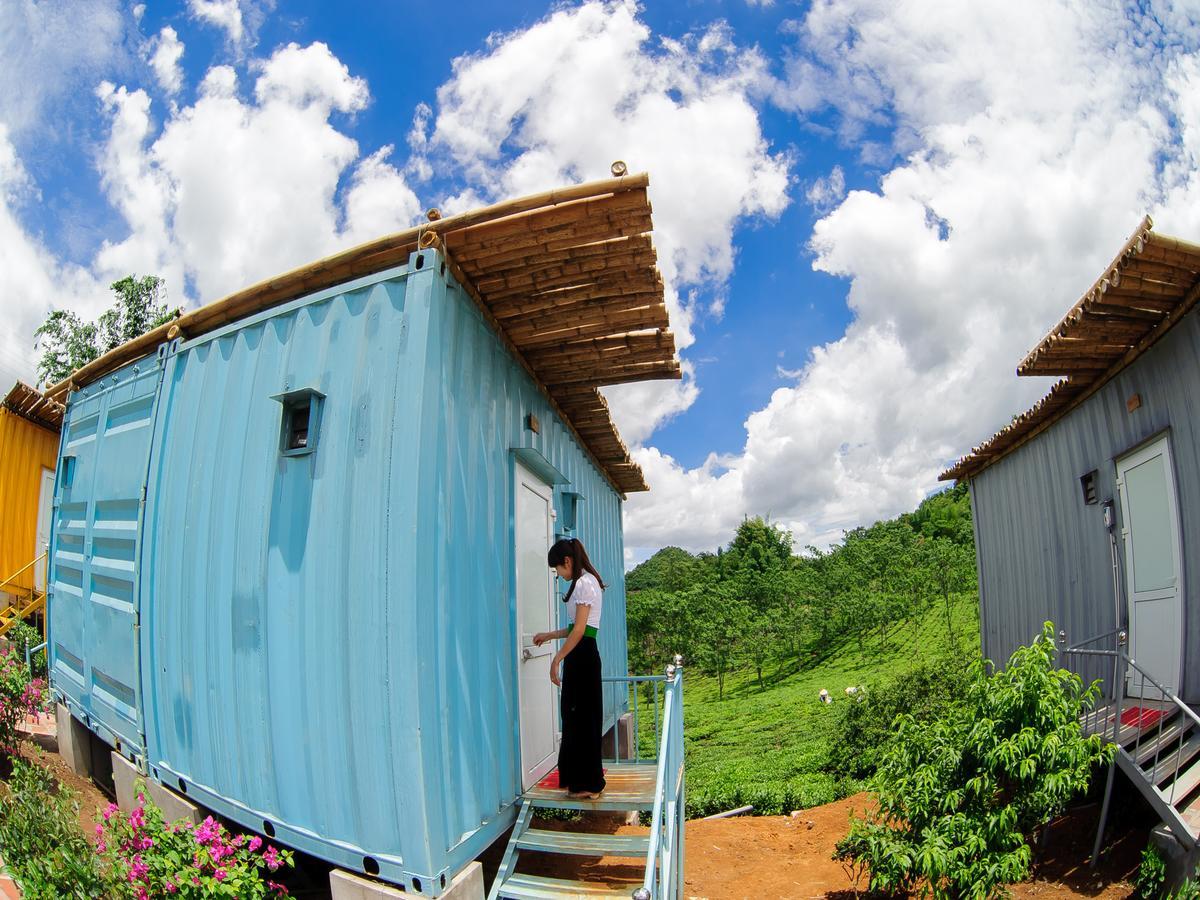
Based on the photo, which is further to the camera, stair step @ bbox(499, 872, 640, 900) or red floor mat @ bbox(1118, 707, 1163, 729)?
red floor mat @ bbox(1118, 707, 1163, 729)

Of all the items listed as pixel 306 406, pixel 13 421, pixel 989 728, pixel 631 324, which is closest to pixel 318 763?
pixel 306 406

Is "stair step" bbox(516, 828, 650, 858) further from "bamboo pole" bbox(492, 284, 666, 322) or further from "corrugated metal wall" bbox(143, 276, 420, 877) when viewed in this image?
"bamboo pole" bbox(492, 284, 666, 322)

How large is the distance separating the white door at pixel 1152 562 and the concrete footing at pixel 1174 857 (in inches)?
61.3

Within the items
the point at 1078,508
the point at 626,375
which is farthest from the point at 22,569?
the point at 1078,508

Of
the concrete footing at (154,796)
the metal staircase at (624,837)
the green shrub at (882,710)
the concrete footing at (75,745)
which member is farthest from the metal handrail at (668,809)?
the green shrub at (882,710)

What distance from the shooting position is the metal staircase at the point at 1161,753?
13.3ft

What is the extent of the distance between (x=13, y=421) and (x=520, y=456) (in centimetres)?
879

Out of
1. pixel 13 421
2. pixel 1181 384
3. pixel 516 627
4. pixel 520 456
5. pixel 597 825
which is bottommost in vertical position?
pixel 597 825

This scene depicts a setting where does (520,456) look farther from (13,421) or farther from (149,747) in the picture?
(13,421)

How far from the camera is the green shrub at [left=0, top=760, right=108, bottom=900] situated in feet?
9.86

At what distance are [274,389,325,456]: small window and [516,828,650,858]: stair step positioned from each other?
2.45 m

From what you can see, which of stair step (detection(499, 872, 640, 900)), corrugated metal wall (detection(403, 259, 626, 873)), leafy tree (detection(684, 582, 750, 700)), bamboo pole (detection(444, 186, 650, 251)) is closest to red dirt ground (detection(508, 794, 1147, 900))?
stair step (detection(499, 872, 640, 900))

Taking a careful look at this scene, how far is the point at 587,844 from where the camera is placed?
371cm

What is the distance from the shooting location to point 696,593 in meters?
27.0
